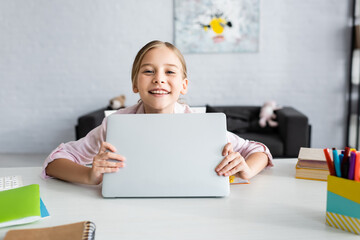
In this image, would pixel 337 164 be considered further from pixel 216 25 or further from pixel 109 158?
pixel 216 25

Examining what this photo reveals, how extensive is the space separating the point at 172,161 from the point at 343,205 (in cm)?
37

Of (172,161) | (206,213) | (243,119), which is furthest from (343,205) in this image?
(243,119)

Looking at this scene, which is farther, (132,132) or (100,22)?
(100,22)

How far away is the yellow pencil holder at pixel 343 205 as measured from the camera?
62 centimetres

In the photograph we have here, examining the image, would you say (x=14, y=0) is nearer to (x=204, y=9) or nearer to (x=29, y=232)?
(x=204, y=9)

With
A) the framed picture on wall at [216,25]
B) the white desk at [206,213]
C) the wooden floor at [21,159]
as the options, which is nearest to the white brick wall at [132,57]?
the framed picture on wall at [216,25]

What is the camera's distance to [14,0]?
3629 mm

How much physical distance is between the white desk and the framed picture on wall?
2.85 m

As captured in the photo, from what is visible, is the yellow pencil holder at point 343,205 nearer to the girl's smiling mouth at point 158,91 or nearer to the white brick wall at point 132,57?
the girl's smiling mouth at point 158,91

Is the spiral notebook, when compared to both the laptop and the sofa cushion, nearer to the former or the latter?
the laptop

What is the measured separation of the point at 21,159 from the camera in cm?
357

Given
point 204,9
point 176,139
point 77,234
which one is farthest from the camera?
point 204,9

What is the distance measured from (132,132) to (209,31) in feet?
9.71

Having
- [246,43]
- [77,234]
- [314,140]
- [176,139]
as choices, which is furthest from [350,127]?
[77,234]
